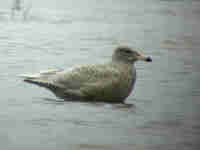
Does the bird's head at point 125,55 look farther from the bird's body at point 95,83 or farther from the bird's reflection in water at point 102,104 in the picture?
the bird's reflection in water at point 102,104

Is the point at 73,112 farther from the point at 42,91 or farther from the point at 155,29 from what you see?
the point at 155,29

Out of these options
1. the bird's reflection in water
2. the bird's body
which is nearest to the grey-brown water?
the bird's reflection in water

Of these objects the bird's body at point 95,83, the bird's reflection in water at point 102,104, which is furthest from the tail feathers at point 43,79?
the bird's reflection in water at point 102,104

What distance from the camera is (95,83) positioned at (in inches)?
374

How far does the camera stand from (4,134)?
26.6ft

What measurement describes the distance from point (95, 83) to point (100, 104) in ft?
0.93

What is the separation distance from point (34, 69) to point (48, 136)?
4651mm

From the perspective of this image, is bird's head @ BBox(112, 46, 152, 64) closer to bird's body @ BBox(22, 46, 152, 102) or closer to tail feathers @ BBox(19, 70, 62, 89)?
bird's body @ BBox(22, 46, 152, 102)

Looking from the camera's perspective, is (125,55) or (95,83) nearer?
(95,83)

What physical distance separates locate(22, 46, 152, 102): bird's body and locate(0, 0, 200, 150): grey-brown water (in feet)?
0.42

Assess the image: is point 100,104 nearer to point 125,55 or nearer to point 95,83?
point 95,83

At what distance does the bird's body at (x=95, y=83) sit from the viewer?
A: 9.52m

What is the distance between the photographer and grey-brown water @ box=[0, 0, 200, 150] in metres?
8.03

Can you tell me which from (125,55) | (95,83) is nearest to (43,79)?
(95,83)
